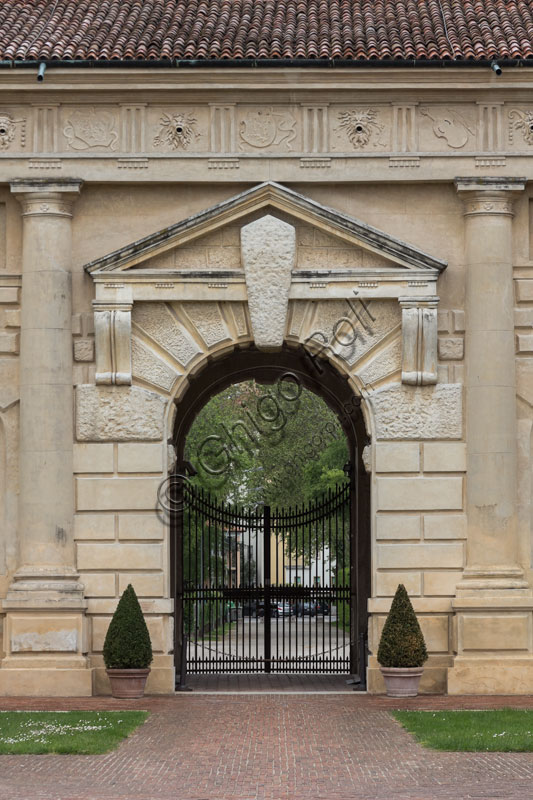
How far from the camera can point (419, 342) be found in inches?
842

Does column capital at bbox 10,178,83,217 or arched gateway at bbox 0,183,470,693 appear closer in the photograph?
arched gateway at bbox 0,183,470,693

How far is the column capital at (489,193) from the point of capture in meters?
21.5

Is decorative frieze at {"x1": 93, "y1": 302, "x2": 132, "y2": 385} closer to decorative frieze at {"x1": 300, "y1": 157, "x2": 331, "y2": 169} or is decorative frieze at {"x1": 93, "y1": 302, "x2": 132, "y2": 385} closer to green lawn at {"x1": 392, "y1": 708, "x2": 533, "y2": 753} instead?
decorative frieze at {"x1": 300, "y1": 157, "x2": 331, "y2": 169}

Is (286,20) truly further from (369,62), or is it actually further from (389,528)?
(389,528)

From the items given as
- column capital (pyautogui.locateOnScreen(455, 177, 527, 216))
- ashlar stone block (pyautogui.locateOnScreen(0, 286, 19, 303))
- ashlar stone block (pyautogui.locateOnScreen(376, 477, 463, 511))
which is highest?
column capital (pyautogui.locateOnScreen(455, 177, 527, 216))

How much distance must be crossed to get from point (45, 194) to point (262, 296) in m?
3.69

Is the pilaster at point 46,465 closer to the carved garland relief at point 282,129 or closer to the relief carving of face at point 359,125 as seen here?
the carved garland relief at point 282,129

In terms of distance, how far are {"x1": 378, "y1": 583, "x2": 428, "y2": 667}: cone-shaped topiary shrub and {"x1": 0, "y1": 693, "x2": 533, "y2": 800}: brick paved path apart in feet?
5.06

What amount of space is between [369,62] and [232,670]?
11305mm

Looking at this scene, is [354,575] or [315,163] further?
[354,575]

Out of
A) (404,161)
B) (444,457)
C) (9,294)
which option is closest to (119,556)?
(9,294)

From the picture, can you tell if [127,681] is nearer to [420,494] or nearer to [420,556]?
[420,556]

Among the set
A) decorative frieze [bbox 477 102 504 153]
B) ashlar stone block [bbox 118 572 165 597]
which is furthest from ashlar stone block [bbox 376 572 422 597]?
decorative frieze [bbox 477 102 504 153]

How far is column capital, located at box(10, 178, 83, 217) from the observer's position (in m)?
21.5
